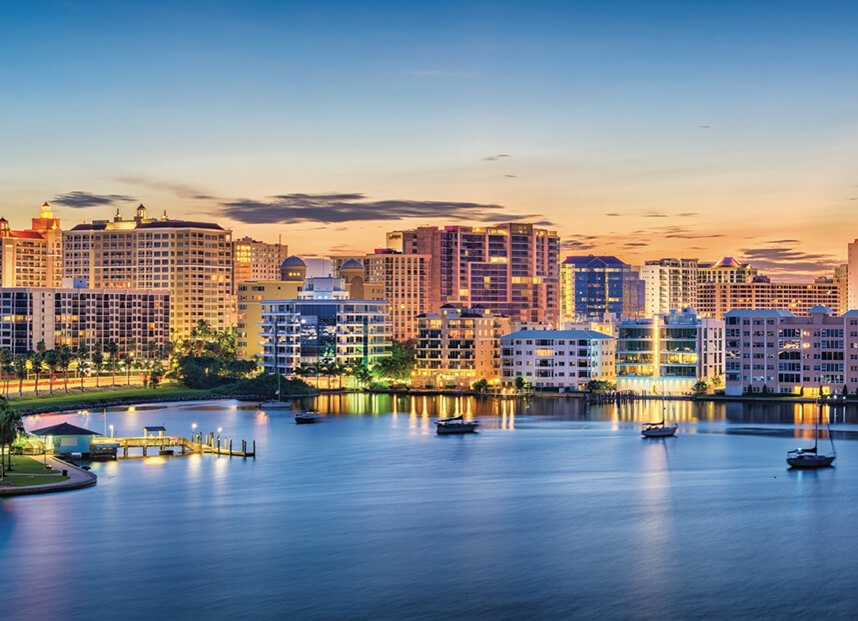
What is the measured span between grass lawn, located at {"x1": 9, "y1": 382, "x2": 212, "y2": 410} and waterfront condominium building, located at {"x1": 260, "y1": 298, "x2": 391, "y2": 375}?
15261 mm

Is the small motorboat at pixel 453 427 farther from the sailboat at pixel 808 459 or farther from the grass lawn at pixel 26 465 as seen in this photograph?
the grass lawn at pixel 26 465

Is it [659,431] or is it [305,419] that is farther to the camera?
[305,419]

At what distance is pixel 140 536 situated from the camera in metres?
60.0

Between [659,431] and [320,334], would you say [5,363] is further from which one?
[659,431]

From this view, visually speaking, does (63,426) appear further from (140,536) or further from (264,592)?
(264,592)

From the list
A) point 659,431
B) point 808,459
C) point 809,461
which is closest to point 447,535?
point 809,461

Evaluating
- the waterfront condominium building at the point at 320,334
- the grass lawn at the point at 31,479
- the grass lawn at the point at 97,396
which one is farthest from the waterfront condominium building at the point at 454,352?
the grass lawn at the point at 31,479

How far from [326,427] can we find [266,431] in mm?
6538

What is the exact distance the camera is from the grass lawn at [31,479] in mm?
69250

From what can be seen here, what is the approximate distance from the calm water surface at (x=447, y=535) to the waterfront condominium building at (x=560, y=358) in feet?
187

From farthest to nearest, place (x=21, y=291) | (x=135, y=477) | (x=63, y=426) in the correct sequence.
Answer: (x=21, y=291), (x=63, y=426), (x=135, y=477)

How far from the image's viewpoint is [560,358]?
524 ft

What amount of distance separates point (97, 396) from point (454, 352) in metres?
51.5

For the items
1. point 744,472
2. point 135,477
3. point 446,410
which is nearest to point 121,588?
point 135,477
